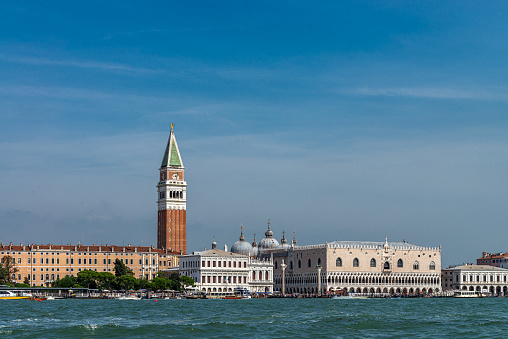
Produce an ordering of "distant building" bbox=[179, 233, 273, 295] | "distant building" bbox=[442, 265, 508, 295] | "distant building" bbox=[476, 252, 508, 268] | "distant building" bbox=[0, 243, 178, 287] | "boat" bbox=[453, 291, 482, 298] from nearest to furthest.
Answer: "distant building" bbox=[179, 233, 273, 295]
"distant building" bbox=[0, 243, 178, 287]
"boat" bbox=[453, 291, 482, 298]
"distant building" bbox=[442, 265, 508, 295]
"distant building" bbox=[476, 252, 508, 268]

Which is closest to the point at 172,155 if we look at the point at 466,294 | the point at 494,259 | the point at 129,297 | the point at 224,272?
the point at 224,272

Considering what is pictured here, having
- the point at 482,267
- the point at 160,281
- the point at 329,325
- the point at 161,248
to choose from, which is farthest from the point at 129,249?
the point at 329,325

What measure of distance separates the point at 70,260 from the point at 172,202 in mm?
21439

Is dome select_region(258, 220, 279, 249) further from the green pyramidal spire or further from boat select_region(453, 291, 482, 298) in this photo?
boat select_region(453, 291, 482, 298)

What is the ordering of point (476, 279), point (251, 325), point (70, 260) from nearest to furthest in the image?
point (251, 325) < point (70, 260) < point (476, 279)

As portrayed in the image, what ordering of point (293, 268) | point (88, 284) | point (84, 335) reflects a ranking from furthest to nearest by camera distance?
1. point (293, 268)
2. point (88, 284)
3. point (84, 335)

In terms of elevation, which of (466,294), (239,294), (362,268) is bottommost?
(466,294)

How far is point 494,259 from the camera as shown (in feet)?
520

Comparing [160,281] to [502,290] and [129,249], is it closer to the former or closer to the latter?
[129,249]

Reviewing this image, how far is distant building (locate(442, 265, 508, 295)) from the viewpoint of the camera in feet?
444

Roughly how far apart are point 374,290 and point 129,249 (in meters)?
34.7

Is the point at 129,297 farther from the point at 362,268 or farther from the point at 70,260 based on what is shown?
the point at 362,268

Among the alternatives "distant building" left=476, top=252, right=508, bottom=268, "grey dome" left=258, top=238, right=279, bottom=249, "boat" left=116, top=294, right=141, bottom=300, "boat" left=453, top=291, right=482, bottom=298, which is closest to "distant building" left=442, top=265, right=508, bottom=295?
"boat" left=453, top=291, right=482, bottom=298

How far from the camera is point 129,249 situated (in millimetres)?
130125
